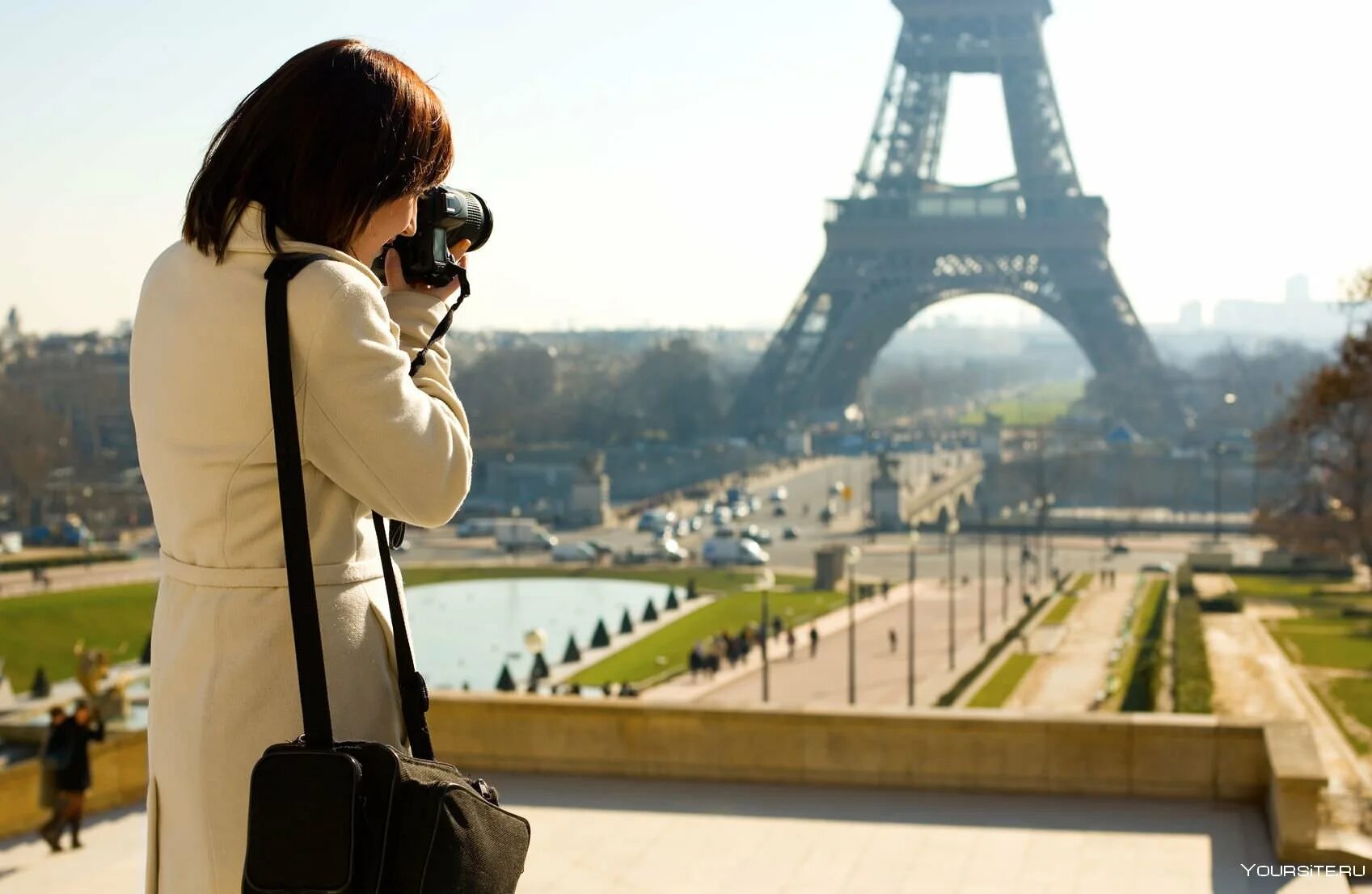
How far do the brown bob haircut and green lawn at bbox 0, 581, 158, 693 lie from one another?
2787cm

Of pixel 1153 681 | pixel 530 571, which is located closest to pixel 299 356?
pixel 1153 681

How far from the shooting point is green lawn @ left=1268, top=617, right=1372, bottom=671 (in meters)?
23.0

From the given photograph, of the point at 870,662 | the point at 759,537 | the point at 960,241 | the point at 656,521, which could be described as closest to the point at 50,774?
the point at 870,662

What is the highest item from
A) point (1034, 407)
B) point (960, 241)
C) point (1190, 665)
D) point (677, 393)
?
point (960, 241)

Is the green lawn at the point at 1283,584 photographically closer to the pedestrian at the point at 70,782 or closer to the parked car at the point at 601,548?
the parked car at the point at 601,548

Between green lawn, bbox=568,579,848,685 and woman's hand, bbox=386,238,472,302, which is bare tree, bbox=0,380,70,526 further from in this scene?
woman's hand, bbox=386,238,472,302

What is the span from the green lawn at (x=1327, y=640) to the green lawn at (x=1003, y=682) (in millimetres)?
3692

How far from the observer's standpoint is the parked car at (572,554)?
45.9 metres

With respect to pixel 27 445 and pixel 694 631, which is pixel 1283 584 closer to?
pixel 694 631

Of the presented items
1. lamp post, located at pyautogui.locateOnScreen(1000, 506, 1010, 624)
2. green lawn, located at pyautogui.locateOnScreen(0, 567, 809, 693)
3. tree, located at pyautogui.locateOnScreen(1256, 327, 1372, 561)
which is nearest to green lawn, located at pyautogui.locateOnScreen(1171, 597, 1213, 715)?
tree, located at pyautogui.locateOnScreen(1256, 327, 1372, 561)

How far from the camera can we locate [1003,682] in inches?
968

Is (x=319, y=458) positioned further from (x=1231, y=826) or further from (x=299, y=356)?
(x=1231, y=826)

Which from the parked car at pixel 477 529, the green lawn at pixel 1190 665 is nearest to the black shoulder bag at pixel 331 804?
the green lawn at pixel 1190 665

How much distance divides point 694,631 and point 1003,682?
9707 mm
